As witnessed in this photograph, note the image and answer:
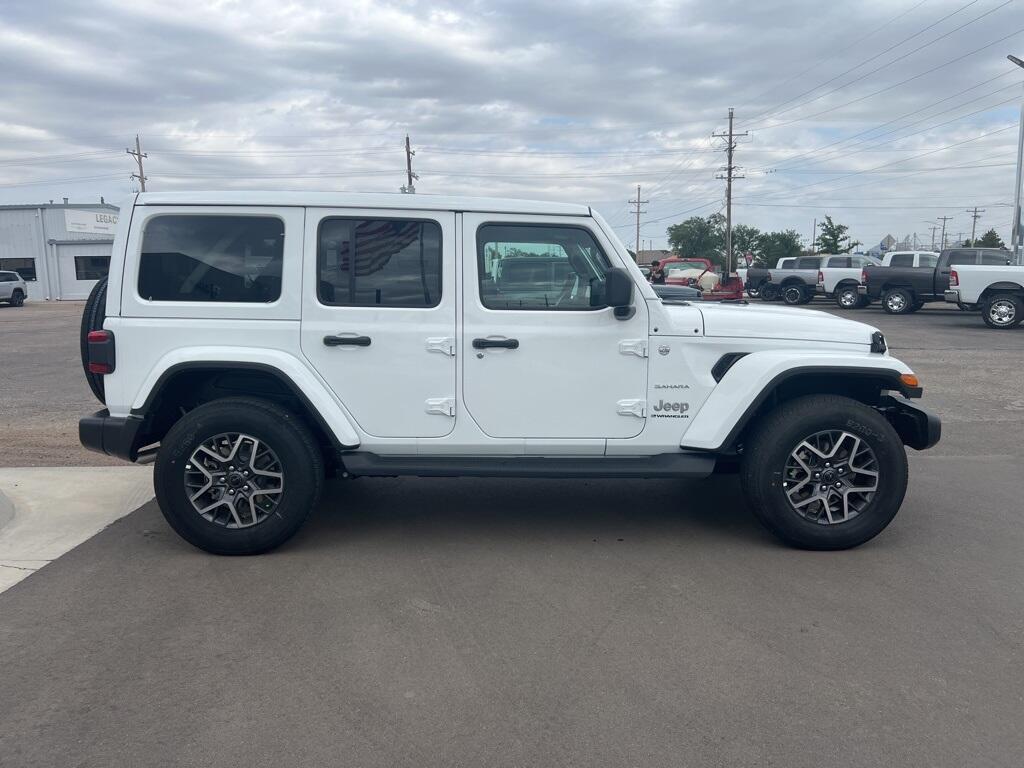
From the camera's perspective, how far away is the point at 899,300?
2506 cm

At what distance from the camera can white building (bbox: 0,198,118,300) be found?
172 feet

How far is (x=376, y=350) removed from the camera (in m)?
4.90

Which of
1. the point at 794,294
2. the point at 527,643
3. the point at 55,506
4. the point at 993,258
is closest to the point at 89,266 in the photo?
the point at 794,294

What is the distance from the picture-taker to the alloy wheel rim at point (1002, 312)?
65.3 ft

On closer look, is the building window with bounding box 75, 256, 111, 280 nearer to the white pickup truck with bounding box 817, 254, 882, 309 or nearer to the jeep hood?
the white pickup truck with bounding box 817, 254, 882, 309

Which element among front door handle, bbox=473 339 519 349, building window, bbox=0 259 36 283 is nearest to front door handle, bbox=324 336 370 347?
front door handle, bbox=473 339 519 349

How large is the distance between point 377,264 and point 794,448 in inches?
101

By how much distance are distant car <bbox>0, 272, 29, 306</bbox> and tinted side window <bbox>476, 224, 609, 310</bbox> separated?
43579 mm

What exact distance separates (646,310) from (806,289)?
2736cm

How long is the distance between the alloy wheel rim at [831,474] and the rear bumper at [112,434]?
3654 millimetres

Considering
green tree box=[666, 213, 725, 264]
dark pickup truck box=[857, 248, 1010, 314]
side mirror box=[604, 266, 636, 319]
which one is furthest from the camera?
green tree box=[666, 213, 725, 264]

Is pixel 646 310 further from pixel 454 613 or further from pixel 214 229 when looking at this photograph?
pixel 214 229

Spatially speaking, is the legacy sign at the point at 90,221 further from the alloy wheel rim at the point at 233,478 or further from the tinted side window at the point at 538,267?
the tinted side window at the point at 538,267

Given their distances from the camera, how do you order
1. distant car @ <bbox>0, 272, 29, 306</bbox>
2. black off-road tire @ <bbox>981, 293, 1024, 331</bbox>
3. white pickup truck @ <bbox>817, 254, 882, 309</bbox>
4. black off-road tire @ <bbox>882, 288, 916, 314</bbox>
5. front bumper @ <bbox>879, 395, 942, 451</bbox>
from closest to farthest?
front bumper @ <bbox>879, 395, 942, 451</bbox>, black off-road tire @ <bbox>981, 293, 1024, 331</bbox>, black off-road tire @ <bbox>882, 288, 916, 314</bbox>, white pickup truck @ <bbox>817, 254, 882, 309</bbox>, distant car @ <bbox>0, 272, 29, 306</bbox>
